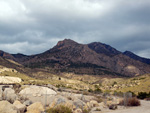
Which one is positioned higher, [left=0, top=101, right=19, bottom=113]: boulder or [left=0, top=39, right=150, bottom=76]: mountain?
[left=0, top=39, right=150, bottom=76]: mountain

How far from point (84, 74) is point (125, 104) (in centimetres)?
8225

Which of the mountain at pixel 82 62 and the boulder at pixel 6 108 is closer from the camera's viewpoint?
the boulder at pixel 6 108

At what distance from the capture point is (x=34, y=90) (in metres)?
29.8

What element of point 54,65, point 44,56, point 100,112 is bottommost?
point 100,112

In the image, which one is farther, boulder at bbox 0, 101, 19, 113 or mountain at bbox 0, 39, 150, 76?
mountain at bbox 0, 39, 150, 76

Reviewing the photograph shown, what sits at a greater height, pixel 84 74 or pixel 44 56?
pixel 44 56

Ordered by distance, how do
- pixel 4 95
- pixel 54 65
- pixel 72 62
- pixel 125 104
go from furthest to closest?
1. pixel 72 62
2. pixel 54 65
3. pixel 125 104
4. pixel 4 95

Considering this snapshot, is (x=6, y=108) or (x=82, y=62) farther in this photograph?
(x=82, y=62)

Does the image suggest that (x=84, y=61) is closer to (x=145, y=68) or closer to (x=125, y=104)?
(x=145, y=68)

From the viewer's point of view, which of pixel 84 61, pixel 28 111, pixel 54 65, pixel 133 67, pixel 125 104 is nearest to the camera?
pixel 28 111

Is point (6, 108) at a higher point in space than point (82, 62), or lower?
lower

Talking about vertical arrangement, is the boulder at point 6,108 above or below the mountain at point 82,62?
below

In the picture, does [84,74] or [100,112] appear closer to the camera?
[100,112]

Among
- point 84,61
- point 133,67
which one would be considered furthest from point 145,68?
point 84,61
